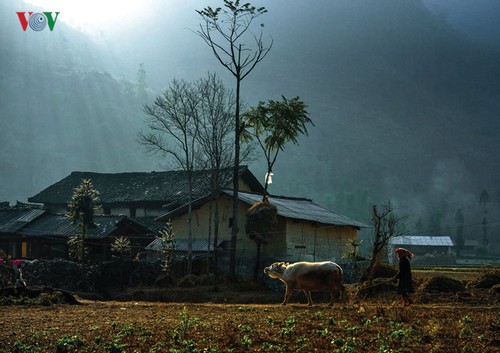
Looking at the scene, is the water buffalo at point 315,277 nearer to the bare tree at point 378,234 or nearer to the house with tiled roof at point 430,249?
the bare tree at point 378,234

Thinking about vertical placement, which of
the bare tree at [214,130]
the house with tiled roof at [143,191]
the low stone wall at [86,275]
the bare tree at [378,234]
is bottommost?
the low stone wall at [86,275]

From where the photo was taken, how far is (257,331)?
47.5 feet

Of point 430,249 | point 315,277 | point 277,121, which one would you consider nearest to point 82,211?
point 277,121

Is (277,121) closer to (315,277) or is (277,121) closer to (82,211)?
(82,211)

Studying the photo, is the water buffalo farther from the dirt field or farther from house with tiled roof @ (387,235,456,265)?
house with tiled roof @ (387,235,456,265)

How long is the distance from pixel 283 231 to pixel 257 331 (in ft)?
97.5

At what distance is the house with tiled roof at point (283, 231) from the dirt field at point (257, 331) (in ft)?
79.5

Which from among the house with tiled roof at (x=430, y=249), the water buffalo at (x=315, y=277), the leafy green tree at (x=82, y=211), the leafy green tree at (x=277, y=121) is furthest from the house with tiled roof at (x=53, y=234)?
the house with tiled roof at (x=430, y=249)

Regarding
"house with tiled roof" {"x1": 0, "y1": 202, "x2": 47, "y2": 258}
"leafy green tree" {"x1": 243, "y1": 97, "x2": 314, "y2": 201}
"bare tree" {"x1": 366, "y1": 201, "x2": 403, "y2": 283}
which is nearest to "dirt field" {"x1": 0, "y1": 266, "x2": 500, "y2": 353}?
"bare tree" {"x1": 366, "y1": 201, "x2": 403, "y2": 283}

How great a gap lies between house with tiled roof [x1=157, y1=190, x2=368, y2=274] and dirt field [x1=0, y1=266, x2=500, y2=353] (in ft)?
79.5

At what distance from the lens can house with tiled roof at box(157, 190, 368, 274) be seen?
44.4 metres

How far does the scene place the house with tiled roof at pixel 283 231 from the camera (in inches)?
1747

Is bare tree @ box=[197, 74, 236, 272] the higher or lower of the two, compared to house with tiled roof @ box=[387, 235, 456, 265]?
higher

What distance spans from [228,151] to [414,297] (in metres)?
28.9
